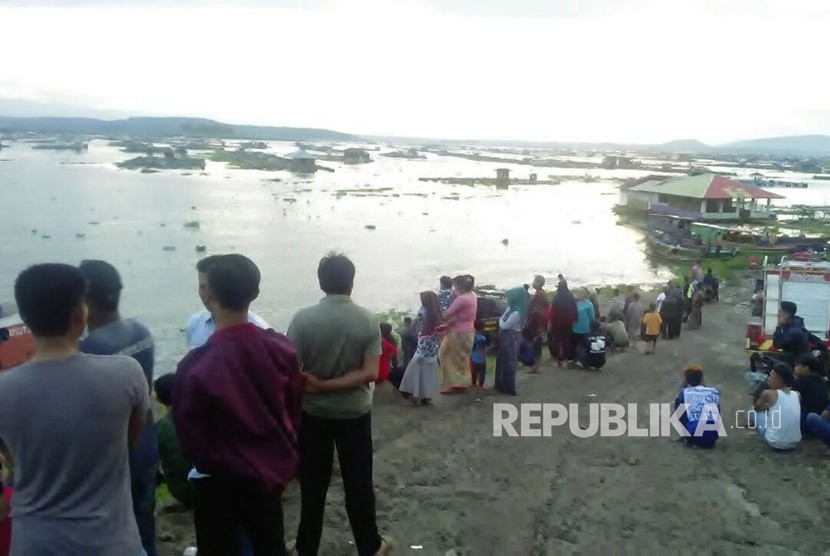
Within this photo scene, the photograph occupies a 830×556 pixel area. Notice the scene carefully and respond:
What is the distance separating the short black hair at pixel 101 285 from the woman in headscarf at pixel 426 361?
12.9ft

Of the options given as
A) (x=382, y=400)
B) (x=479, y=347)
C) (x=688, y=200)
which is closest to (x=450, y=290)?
(x=479, y=347)

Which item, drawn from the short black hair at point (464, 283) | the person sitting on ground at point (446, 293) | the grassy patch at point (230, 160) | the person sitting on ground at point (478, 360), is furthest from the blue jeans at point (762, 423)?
the grassy patch at point (230, 160)

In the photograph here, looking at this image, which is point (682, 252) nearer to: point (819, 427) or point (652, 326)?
point (652, 326)

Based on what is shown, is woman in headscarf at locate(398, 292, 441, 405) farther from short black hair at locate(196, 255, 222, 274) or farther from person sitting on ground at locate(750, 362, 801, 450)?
short black hair at locate(196, 255, 222, 274)

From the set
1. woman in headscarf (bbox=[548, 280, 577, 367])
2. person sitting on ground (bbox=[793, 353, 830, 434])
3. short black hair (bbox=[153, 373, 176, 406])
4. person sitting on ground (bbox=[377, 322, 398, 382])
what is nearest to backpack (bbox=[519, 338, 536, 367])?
woman in headscarf (bbox=[548, 280, 577, 367])

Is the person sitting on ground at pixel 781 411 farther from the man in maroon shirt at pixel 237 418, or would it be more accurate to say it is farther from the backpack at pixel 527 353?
the man in maroon shirt at pixel 237 418

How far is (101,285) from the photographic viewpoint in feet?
10.6

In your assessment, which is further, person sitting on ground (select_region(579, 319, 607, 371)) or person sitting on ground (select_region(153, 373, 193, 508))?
person sitting on ground (select_region(579, 319, 607, 371))

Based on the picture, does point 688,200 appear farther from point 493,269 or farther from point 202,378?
point 202,378

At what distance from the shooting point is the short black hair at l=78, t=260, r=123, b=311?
3.20 metres

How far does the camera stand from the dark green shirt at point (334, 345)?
3406 mm

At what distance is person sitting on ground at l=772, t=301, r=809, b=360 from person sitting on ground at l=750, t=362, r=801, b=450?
159 cm

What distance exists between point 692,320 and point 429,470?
9.53m

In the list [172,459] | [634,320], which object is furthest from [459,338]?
[634,320]
